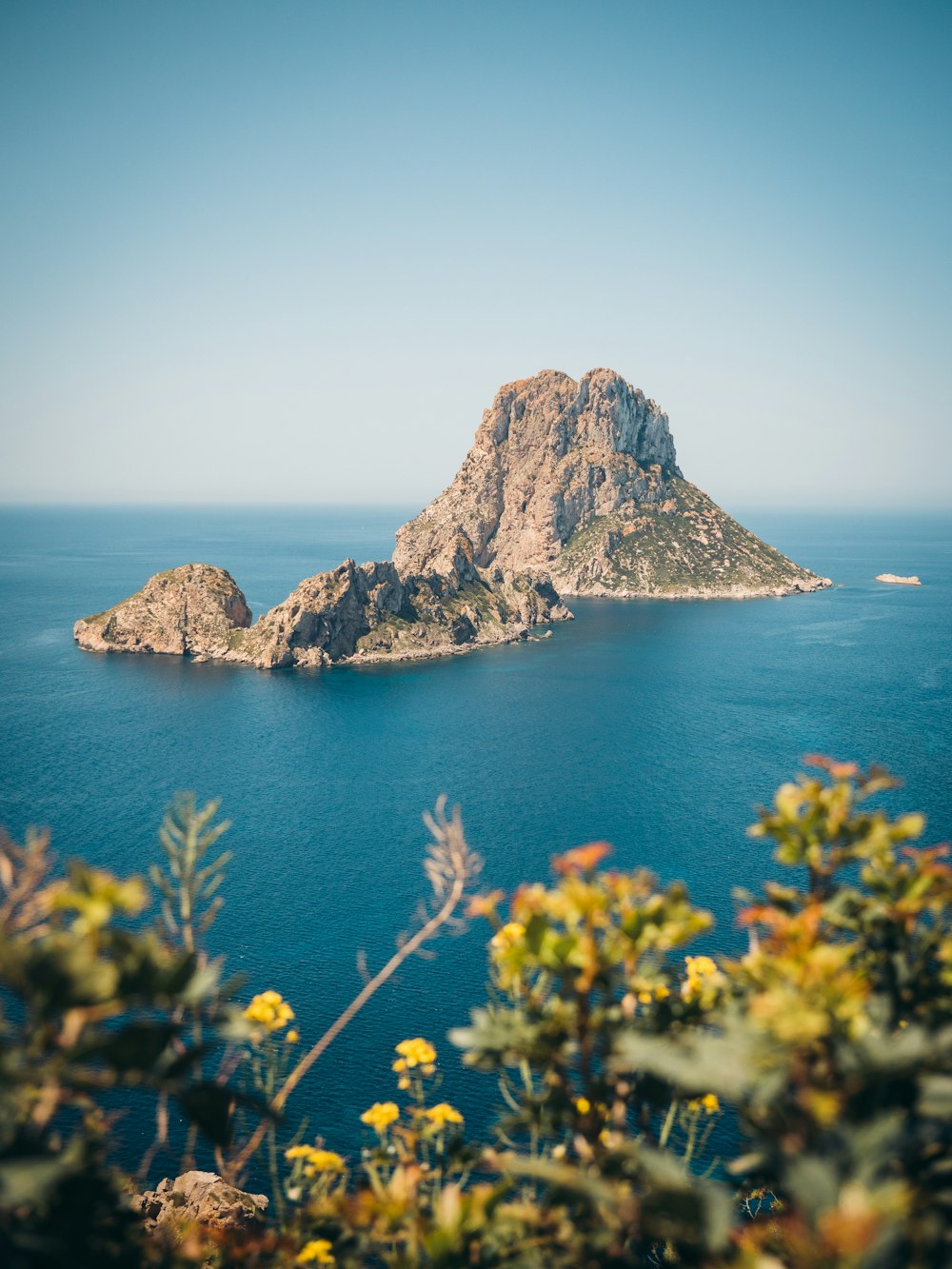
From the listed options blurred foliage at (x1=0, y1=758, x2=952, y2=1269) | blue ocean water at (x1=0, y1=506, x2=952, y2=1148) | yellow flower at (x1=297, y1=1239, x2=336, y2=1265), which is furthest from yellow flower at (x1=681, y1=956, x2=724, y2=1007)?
blue ocean water at (x1=0, y1=506, x2=952, y2=1148)

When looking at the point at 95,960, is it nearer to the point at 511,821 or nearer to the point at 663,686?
the point at 511,821

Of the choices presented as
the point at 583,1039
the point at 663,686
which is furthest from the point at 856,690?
the point at 583,1039

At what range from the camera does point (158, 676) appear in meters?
131

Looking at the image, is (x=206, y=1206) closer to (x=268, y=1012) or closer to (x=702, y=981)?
(x=268, y=1012)

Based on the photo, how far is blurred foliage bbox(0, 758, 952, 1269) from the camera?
5.22 metres

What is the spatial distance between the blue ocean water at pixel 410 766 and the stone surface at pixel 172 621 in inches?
237

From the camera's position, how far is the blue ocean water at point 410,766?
A: 5397cm

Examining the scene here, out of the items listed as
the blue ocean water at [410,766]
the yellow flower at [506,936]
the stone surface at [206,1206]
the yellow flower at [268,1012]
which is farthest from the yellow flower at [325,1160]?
the blue ocean water at [410,766]

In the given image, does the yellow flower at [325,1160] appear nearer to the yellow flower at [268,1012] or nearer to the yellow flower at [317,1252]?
the yellow flower at [317,1252]

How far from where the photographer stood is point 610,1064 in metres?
7.49

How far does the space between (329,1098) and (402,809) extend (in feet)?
132

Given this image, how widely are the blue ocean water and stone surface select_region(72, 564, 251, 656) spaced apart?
601 centimetres

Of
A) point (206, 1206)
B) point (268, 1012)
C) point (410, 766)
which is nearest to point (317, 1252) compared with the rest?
point (268, 1012)

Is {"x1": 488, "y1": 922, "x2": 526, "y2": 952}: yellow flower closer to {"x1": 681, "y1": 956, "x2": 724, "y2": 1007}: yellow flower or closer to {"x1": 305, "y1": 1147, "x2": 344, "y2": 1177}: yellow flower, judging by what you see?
{"x1": 681, "y1": 956, "x2": 724, "y2": 1007}: yellow flower
